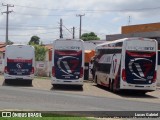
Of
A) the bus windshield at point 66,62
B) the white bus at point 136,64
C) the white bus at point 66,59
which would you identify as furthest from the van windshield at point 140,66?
the bus windshield at point 66,62

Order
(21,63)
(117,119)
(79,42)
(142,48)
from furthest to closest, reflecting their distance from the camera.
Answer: (21,63) < (79,42) < (142,48) < (117,119)

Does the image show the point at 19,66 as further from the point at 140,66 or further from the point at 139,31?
the point at 139,31

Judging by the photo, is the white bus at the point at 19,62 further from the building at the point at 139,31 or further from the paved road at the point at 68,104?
the building at the point at 139,31

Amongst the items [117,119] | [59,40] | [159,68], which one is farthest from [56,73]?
[117,119]

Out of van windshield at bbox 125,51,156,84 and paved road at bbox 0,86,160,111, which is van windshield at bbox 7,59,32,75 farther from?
paved road at bbox 0,86,160,111

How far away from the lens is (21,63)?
3158 centimetres

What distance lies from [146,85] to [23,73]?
32.3 ft

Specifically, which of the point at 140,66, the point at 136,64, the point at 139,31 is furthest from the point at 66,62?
the point at 139,31

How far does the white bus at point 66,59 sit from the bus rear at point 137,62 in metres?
3.76

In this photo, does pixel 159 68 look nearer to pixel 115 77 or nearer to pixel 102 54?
pixel 102 54

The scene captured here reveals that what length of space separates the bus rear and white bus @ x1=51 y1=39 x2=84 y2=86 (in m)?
3.76

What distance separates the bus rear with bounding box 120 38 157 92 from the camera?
26.0 meters

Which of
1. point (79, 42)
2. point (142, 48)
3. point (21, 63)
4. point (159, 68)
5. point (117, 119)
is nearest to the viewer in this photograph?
point (117, 119)

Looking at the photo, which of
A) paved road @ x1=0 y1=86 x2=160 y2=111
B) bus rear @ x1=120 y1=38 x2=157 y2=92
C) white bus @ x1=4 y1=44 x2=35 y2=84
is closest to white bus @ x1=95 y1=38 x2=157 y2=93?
bus rear @ x1=120 y1=38 x2=157 y2=92
